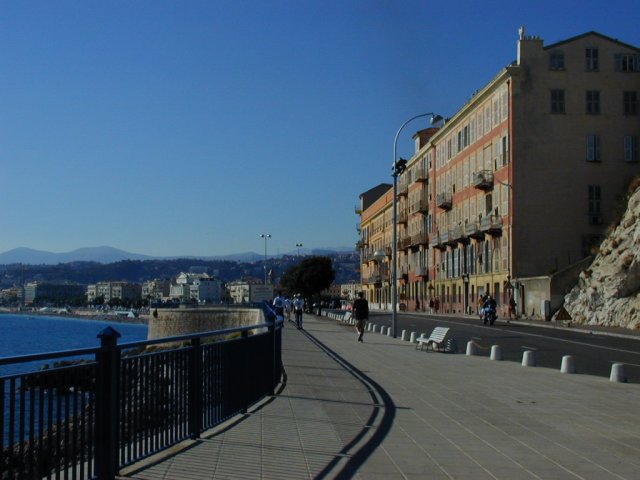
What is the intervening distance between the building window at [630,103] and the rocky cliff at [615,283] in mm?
11497

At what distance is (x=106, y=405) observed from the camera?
6840mm

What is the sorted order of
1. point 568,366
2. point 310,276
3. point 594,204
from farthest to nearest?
point 310,276 < point 594,204 < point 568,366

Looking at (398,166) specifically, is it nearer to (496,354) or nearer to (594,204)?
(496,354)

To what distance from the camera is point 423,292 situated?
9369cm

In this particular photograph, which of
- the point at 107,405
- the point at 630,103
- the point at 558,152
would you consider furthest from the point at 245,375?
the point at 630,103

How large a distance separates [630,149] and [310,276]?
49.1 m

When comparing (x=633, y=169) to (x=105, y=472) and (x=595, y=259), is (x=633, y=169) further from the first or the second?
(x=105, y=472)

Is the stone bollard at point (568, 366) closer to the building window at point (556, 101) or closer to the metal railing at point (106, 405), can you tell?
the metal railing at point (106, 405)

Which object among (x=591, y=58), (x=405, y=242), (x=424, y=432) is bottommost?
(x=424, y=432)

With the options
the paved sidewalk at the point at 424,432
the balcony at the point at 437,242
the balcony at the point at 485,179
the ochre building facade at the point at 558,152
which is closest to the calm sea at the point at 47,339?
the paved sidewalk at the point at 424,432

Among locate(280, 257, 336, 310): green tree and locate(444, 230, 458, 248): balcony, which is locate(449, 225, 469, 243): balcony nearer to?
locate(444, 230, 458, 248): balcony

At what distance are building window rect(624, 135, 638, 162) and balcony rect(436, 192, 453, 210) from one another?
2152 centimetres

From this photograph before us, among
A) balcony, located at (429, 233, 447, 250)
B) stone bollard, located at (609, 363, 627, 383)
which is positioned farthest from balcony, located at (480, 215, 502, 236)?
stone bollard, located at (609, 363, 627, 383)

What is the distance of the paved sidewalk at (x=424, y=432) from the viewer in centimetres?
779
